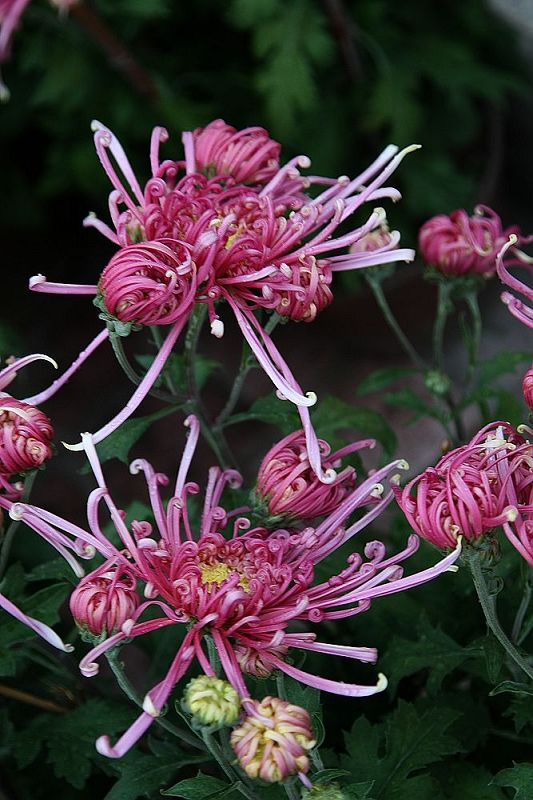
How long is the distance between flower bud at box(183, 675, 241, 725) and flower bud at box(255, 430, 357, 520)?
128 mm

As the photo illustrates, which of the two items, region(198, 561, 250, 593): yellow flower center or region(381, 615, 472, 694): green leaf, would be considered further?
region(381, 615, 472, 694): green leaf

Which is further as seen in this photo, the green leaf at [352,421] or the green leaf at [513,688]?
the green leaf at [352,421]

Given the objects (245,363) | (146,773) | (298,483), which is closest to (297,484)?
(298,483)

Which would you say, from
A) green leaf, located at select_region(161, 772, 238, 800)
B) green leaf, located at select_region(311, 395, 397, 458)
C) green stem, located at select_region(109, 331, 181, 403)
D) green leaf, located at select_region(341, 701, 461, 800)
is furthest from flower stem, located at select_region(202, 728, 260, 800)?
green leaf, located at select_region(311, 395, 397, 458)

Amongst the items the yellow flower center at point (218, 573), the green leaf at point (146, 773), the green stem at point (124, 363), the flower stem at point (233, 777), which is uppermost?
the green stem at point (124, 363)

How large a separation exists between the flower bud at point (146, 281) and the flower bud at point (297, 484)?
105 mm

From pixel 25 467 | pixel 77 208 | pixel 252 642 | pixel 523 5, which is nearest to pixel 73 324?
pixel 77 208

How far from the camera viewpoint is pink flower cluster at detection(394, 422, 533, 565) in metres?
0.53

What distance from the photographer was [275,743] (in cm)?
50

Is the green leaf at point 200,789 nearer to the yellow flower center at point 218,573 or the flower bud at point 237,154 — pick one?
the yellow flower center at point 218,573

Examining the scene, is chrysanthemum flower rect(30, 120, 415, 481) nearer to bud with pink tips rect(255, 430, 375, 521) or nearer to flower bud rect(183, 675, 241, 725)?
bud with pink tips rect(255, 430, 375, 521)

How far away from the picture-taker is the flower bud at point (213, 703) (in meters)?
0.51

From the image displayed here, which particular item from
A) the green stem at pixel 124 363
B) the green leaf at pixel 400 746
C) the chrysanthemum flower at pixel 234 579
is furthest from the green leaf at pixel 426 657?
the green stem at pixel 124 363

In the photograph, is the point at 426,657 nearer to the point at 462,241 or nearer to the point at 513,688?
the point at 513,688
